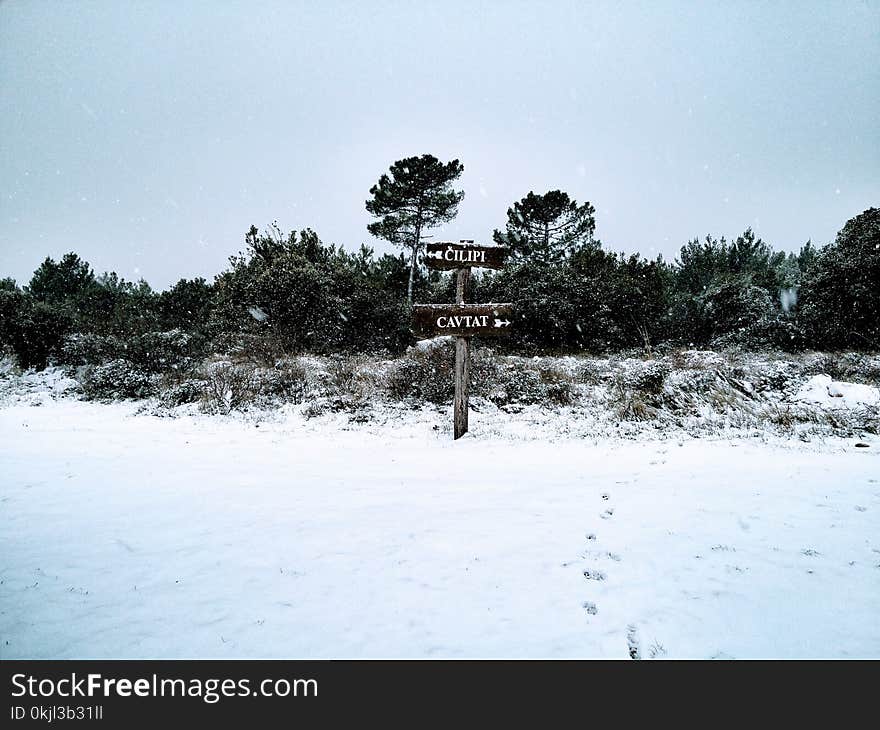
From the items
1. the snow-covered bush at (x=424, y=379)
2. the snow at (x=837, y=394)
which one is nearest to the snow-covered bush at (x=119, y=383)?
the snow-covered bush at (x=424, y=379)

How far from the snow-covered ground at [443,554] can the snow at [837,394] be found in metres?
1.91

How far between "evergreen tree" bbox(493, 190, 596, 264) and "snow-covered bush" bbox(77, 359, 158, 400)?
18.4 m

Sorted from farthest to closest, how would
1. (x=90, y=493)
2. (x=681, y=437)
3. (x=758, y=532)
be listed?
(x=681, y=437)
(x=90, y=493)
(x=758, y=532)

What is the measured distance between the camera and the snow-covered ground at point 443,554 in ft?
7.12

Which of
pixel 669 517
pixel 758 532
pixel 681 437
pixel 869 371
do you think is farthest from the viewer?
pixel 869 371

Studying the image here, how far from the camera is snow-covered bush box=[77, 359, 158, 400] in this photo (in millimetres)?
10195

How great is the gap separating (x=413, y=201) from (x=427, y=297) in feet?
19.8

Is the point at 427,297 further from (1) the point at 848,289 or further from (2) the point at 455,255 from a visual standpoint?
(1) the point at 848,289

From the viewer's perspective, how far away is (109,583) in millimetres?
2664

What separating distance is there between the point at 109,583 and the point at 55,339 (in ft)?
55.3

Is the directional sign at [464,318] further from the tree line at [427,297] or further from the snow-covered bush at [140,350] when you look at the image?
→ the snow-covered bush at [140,350]

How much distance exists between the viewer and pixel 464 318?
24.2 ft
